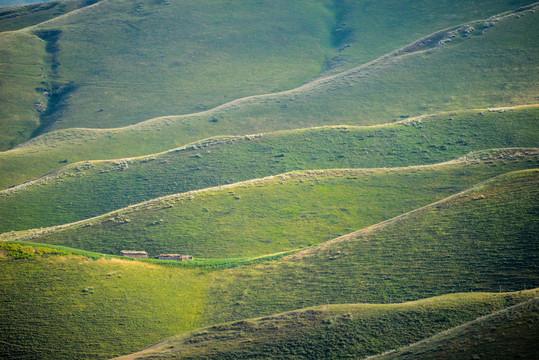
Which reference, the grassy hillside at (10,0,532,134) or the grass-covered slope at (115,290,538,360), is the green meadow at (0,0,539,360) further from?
the grassy hillside at (10,0,532,134)

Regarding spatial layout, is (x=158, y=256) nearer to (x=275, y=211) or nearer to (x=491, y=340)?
(x=275, y=211)

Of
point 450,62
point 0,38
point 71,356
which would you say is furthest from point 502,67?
point 0,38

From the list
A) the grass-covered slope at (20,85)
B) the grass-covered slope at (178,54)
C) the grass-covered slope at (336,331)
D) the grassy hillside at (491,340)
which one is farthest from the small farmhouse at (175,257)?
the grass-covered slope at (20,85)

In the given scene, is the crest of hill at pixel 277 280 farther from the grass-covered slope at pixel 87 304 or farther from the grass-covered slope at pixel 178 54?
the grass-covered slope at pixel 178 54

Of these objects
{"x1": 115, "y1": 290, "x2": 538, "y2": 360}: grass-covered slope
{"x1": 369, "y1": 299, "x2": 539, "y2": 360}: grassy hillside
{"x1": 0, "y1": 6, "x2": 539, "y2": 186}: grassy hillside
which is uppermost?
{"x1": 369, "y1": 299, "x2": 539, "y2": 360}: grassy hillside

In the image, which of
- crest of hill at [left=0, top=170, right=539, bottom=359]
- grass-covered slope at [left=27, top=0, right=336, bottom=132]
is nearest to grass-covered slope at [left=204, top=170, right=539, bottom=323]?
crest of hill at [left=0, top=170, right=539, bottom=359]

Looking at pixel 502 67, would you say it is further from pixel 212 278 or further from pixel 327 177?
pixel 212 278
